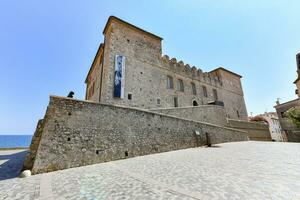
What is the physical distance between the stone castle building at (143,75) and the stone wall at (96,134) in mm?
5355

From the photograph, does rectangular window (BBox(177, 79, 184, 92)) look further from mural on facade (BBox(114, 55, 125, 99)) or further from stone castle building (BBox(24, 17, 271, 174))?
mural on facade (BBox(114, 55, 125, 99))

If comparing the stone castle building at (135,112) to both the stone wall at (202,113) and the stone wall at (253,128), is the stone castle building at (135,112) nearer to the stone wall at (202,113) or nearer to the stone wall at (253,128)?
the stone wall at (202,113)

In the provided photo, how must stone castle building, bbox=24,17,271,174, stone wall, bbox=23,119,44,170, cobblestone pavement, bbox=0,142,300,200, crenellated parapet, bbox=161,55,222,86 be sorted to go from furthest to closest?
crenellated parapet, bbox=161,55,222,86
stone castle building, bbox=24,17,271,174
stone wall, bbox=23,119,44,170
cobblestone pavement, bbox=0,142,300,200

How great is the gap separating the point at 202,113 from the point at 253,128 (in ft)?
36.5

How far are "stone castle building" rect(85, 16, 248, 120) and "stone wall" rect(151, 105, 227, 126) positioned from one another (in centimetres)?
352

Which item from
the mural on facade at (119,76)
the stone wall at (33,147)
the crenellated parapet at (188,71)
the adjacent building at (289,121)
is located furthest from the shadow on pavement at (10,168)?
the adjacent building at (289,121)

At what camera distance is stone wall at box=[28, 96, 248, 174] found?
670cm

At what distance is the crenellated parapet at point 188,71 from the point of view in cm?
2092

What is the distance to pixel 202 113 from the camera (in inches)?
674

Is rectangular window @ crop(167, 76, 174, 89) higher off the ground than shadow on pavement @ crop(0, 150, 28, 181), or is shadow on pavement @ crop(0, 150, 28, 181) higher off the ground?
rectangular window @ crop(167, 76, 174, 89)

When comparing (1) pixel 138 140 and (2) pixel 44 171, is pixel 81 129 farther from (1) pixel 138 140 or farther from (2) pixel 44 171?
(1) pixel 138 140

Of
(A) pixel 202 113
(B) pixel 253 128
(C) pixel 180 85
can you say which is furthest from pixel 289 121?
(C) pixel 180 85

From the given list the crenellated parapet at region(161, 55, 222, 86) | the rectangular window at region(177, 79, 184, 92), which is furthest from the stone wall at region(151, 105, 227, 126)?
the crenellated parapet at region(161, 55, 222, 86)

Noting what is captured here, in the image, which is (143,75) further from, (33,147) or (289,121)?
(289,121)
